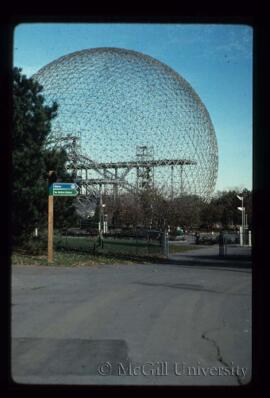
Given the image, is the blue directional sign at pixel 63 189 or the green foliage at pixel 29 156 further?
the green foliage at pixel 29 156

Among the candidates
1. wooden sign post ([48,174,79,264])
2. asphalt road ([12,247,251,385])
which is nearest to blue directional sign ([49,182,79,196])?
wooden sign post ([48,174,79,264])

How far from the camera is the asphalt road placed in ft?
15.0

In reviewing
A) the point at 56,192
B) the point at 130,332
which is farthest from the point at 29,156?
the point at 130,332

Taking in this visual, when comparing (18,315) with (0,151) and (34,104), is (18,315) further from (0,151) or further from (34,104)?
→ (34,104)

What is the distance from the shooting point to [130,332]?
661cm

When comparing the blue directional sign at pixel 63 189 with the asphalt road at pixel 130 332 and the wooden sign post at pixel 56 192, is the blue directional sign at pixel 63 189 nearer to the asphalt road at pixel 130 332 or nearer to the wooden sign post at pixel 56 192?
the wooden sign post at pixel 56 192

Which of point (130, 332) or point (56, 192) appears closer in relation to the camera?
point (130, 332)

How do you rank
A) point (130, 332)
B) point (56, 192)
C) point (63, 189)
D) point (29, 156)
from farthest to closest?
point (29, 156), point (56, 192), point (63, 189), point (130, 332)

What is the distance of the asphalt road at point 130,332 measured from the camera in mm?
4578

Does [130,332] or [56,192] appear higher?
[56,192]

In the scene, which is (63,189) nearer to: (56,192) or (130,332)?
(56,192)

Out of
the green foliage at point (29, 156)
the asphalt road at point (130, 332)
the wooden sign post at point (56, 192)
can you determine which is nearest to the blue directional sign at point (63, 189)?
the wooden sign post at point (56, 192)

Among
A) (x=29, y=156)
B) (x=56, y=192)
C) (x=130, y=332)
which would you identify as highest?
(x=29, y=156)
